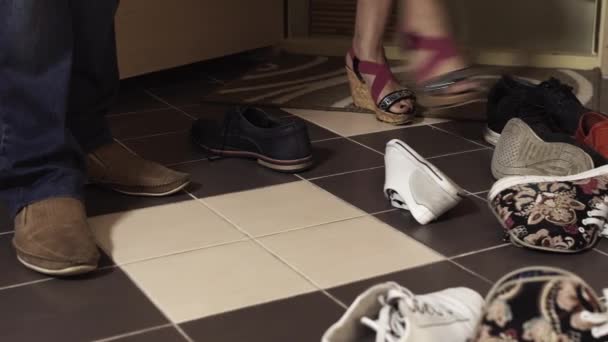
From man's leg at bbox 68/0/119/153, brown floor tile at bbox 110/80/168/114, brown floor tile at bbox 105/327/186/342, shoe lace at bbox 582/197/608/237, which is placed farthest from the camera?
brown floor tile at bbox 110/80/168/114

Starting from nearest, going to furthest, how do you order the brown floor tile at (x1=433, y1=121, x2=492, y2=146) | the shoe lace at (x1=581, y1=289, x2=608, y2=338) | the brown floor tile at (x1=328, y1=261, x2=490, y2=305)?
the shoe lace at (x1=581, y1=289, x2=608, y2=338)
the brown floor tile at (x1=328, y1=261, x2=490, y2=305)
the brown floor tile at (x1=433, y1=121, x2=492, y2=146)

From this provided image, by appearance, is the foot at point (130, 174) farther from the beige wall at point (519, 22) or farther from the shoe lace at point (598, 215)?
the beige wall at point (519, 22)

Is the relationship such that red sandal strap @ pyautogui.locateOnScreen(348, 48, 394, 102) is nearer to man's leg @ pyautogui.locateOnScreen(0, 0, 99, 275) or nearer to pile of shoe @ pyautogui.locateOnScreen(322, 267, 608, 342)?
man's leg @ pyautogui.locateOnScreen(0, 0, 99, 275)

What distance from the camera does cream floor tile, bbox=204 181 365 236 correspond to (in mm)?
1339

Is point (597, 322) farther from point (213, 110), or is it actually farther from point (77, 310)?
point (213, 110)

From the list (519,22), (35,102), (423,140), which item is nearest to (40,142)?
(35,102)

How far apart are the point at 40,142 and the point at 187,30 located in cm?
109

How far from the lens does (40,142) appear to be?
1221 mm

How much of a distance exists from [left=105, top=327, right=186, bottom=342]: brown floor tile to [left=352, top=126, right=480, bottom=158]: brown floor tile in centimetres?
77

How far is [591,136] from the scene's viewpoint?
148cm

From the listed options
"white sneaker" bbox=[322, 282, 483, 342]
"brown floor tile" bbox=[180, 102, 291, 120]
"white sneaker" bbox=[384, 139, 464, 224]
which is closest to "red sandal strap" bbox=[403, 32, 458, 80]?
"white sneaker" bbox=[384, 139, 464, 224]

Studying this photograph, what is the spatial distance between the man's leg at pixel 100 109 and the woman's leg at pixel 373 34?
60 centimetres

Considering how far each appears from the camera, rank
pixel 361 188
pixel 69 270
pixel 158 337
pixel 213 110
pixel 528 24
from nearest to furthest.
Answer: pixel 158 337 → pixel 69 270 → pixel 361 188 → pixel 213 110 → pixel 528 24

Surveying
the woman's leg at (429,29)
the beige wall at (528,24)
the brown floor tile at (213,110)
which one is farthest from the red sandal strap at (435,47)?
the beige wall at (528,24)
